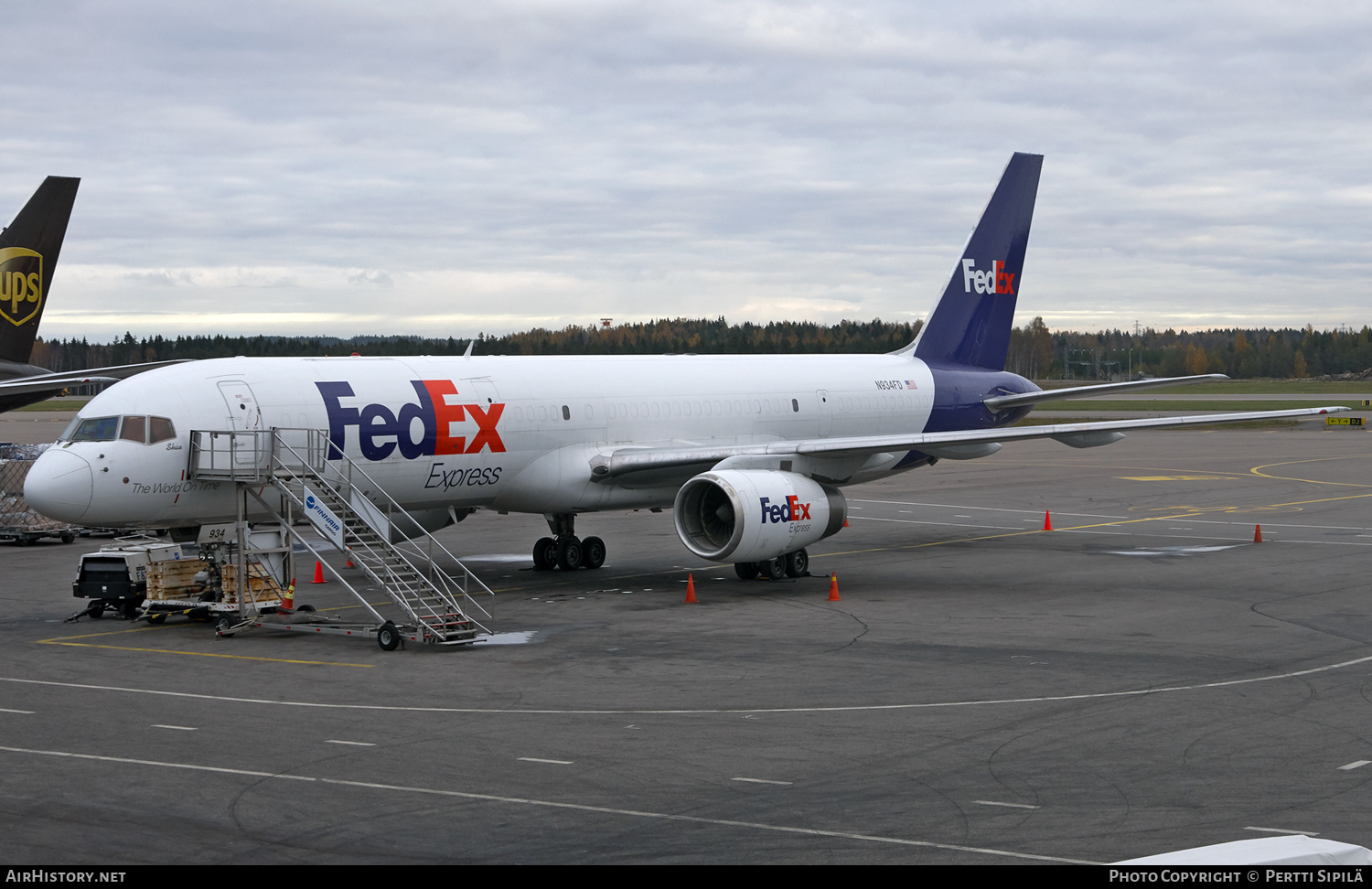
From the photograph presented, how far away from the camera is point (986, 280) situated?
3878cm

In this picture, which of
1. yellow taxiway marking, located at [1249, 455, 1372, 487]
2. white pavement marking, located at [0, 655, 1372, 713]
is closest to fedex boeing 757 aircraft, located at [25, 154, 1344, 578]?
white pavement marking, located at [0, 655, 1372, 713]

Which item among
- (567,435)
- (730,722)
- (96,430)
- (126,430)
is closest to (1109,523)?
(567,435)

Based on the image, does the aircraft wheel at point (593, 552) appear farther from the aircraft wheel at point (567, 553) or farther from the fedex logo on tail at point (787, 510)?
the fedex logo on tail at point (787, 510)

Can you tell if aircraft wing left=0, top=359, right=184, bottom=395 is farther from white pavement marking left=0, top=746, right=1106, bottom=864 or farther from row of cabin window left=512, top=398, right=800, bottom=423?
white pavement marking left=0, top=746, right=1106, bottom=864

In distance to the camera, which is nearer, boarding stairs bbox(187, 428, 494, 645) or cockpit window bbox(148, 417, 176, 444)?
boarding stairs bbox(187, 428, 494, 645)

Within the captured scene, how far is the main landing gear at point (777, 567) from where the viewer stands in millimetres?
28531

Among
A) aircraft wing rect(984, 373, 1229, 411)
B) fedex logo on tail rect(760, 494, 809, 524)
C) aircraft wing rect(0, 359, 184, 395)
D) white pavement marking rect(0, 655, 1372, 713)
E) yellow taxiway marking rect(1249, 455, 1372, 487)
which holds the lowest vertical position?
white pavement marking rect(0, 655, 1372, 713)

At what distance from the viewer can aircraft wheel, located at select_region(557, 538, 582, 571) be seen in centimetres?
3052

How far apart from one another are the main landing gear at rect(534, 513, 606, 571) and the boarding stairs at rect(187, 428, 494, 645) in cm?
550

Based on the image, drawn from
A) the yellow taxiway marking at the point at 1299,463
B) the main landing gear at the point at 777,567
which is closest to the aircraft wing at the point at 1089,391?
the main landing gear at the point at 777,567

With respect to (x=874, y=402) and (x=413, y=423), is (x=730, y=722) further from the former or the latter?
(x=874, y=402)

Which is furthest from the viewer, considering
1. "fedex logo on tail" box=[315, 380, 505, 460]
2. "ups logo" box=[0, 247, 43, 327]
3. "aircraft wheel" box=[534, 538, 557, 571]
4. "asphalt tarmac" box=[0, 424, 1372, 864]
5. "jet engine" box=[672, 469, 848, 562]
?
"ups logo" box=[0, 247, 43, 327]

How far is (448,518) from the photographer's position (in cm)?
3012
